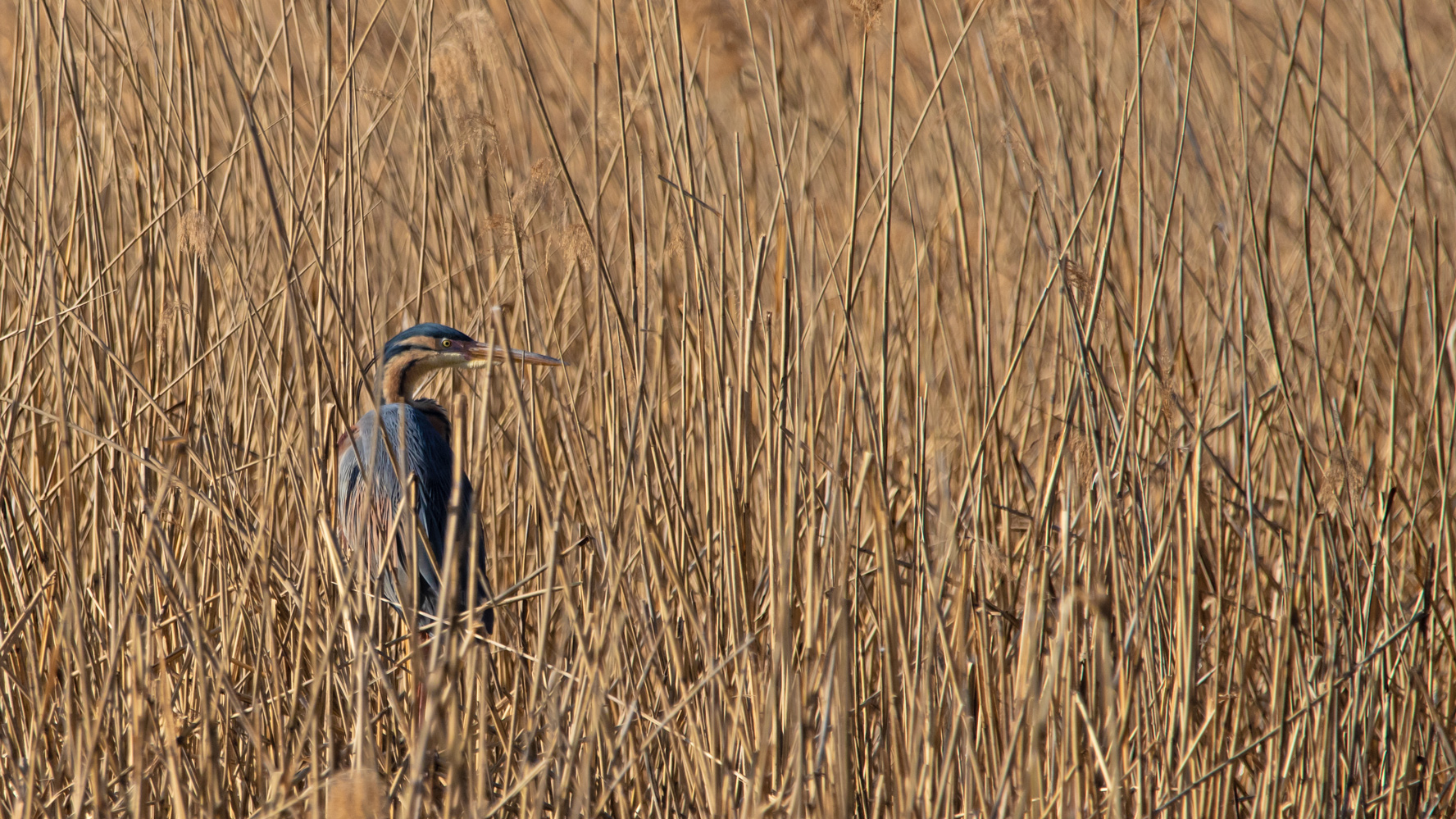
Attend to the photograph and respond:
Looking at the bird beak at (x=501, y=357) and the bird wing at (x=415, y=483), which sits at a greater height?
the bird beak at (x=501, y=357)

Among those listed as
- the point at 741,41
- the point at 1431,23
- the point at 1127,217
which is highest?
the point at 1431,23

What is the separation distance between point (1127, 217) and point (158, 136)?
1676 millimetres

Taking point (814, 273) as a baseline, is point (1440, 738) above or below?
below

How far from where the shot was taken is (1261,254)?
63.3 inches

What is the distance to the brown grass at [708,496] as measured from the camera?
4.22 ft

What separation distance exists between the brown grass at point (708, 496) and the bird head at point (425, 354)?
0.25ft

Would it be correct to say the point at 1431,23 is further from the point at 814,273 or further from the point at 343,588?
the point at 343,588

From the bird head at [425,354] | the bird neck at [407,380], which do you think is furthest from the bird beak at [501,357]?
the bird neck at [407,380]

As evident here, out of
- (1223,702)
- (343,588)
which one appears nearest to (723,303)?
(343,588)

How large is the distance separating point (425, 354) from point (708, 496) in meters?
0.75

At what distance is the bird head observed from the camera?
2.06 metres

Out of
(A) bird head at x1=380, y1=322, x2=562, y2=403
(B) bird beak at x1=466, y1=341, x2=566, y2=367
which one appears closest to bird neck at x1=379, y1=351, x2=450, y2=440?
(A) bird head at x1=380, y1=322, x2=562, y2=403

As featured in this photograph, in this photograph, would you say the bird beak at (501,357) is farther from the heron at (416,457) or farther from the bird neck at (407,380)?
the bird neck at (407,380)

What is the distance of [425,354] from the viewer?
6.96 ft
